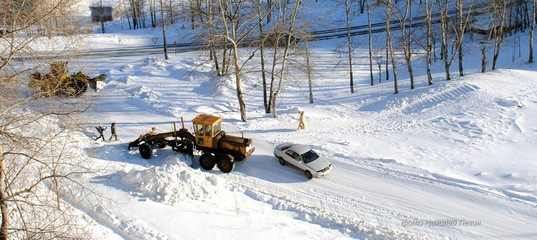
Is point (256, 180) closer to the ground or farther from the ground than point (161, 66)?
closer to the ground

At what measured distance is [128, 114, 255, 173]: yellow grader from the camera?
57.1 feet

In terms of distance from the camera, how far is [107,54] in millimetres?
39781

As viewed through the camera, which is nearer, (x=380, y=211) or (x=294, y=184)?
(x=380, y=211)

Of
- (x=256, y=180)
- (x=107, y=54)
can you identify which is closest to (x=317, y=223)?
(x=256, y=180)

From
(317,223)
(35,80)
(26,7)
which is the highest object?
(26,7)

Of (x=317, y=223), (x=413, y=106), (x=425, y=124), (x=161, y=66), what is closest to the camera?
(x=317, y=223)

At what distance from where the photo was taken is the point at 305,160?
1698 centimetres

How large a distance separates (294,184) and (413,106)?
1368 cm

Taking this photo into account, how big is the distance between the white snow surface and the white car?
17.1 inches

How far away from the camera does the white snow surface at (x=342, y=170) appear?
1373 centimetres

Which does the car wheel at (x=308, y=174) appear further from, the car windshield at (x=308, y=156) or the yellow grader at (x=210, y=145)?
the yellow grader at (x=210, y=145)

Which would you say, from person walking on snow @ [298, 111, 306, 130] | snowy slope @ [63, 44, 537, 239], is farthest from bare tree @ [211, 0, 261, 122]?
person walking on snow @ [298, 111, 306, 130]

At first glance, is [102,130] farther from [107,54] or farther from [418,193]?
[107,54]

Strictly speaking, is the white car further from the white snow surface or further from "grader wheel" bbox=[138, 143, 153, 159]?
"grader wheel" bbox=[138, 143, 153, 159]
